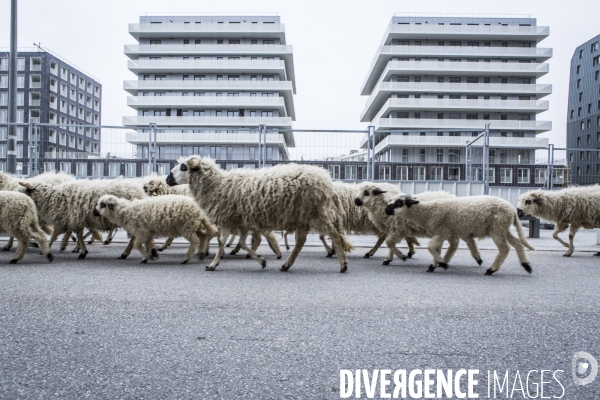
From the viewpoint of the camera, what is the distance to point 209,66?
75000 millimetres

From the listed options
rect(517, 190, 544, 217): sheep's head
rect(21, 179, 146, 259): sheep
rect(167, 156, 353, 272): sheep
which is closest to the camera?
rect(167, 156, 353, 272): sheep

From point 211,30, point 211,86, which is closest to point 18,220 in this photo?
point 211,86

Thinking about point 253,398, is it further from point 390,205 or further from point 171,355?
point 390,205

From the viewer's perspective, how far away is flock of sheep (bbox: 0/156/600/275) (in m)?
7.54

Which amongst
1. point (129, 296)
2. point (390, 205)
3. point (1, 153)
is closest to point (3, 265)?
→ point (129, 296)

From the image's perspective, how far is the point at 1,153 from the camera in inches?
656

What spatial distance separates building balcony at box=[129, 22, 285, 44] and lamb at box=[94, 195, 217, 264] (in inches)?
2882

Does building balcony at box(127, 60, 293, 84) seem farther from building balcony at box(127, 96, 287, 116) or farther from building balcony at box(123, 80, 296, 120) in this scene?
building balcony at box(127, 96, 287, 116)

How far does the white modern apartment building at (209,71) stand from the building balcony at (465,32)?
18608 millimetres

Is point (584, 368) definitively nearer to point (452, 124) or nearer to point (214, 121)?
point (214, 121)

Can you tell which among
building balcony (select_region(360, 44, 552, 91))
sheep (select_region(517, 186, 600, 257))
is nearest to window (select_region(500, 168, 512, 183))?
sheep (select_region(517, 186, 600, 257))

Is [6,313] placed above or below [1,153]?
below

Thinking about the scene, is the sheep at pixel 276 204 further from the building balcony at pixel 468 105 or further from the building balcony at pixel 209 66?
the building balcony at pixel 209 66

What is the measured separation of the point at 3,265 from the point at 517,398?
7526mm
